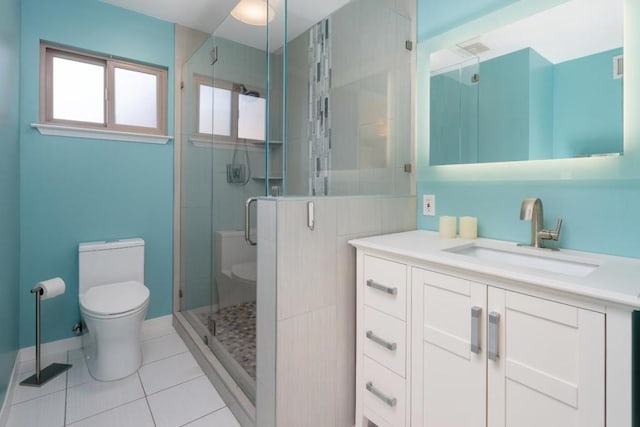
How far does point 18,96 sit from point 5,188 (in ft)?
2.34

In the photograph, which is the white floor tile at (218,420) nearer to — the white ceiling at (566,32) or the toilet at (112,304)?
the toilet at (112,304)

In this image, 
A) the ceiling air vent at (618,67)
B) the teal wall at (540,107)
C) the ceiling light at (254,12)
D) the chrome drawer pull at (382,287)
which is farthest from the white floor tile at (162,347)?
the ceiling air vent at (618,67)

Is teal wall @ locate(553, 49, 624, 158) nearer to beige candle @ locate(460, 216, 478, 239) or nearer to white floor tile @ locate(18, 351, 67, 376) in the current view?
beige candle @ locate(460, 216, 478, 239)

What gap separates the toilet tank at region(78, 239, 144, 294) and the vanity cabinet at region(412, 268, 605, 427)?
2.02m

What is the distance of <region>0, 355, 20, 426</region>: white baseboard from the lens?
147 cm

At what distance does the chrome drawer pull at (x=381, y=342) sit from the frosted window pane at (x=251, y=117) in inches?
43.0

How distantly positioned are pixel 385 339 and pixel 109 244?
78.3 inches

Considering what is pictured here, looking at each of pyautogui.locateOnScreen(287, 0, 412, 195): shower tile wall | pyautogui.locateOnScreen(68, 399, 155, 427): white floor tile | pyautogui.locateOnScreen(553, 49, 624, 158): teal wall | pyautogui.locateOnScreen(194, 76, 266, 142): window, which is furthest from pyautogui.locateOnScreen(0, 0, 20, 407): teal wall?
pyautogui.locateOnScreen(553, 49, 624, 158): teal wall

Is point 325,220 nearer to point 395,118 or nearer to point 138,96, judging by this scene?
point 395,118

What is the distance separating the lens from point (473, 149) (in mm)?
1562

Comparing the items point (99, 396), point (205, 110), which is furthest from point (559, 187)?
point (99, 396)

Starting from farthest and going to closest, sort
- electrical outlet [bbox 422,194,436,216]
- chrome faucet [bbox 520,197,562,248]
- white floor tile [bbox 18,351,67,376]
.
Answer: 1. white floor tile [bbox 18,351,67,376]
2. electrical outlet [bbox 422,194,436,216]
3. chrome faucet [bbox 520,197,562,248]

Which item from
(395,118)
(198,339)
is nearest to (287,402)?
(198,339)

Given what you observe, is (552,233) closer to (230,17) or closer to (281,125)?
(281,125)
